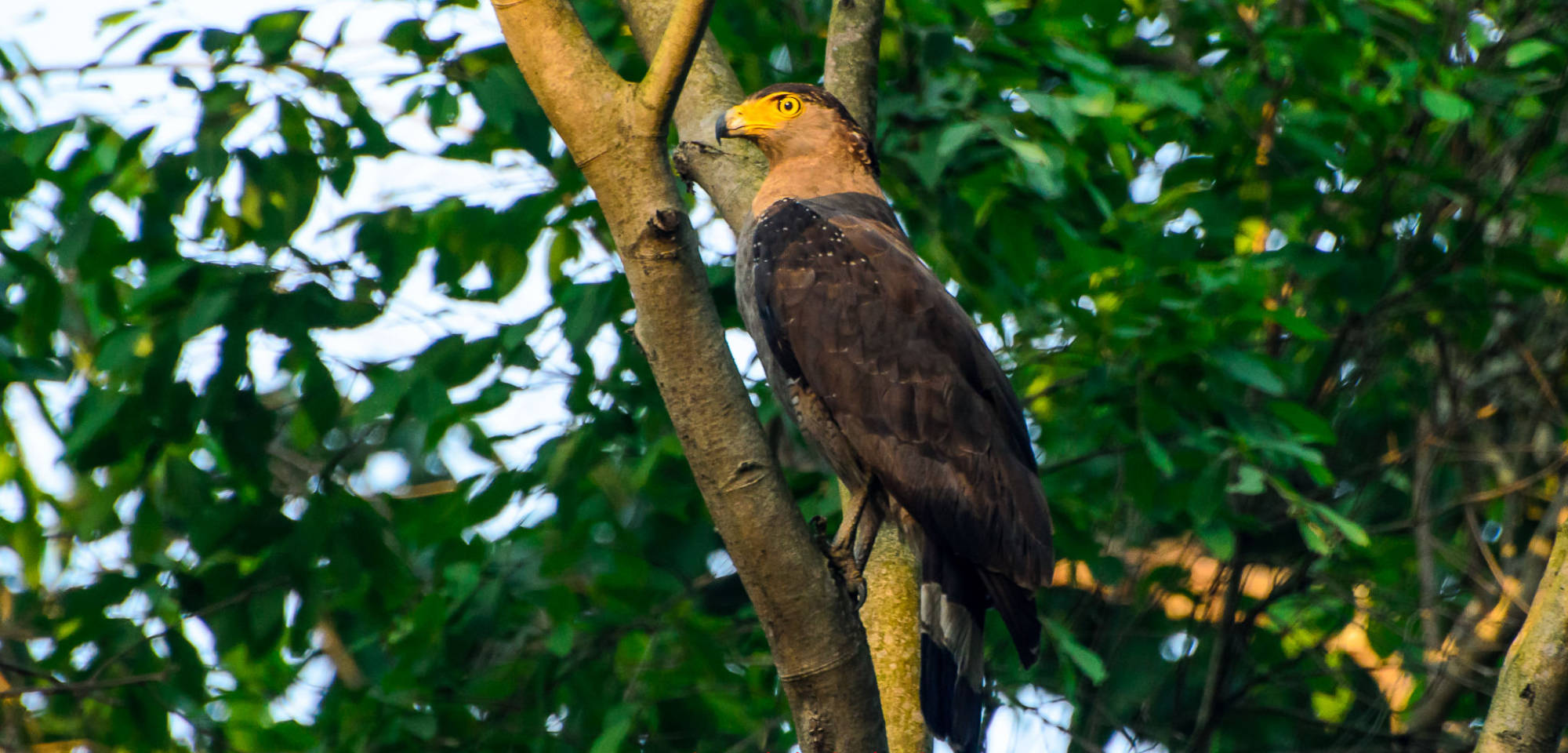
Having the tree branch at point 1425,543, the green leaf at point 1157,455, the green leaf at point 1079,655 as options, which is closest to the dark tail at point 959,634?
the green leaf at point 1079,655

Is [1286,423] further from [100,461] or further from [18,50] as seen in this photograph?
[18,50]

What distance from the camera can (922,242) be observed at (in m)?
3.98

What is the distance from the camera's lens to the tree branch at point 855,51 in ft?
9.96

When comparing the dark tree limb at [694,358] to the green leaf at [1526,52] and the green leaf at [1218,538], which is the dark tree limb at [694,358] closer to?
the green leaf at [1218,538]

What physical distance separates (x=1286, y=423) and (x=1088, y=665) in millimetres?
1015

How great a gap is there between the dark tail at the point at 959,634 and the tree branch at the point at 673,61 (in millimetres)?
1267

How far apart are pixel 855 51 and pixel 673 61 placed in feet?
3.65

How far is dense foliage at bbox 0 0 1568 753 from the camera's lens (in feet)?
11.4

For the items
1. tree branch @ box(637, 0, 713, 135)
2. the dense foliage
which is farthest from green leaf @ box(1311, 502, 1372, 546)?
tree branch @ box(637, 0, 713, 135)

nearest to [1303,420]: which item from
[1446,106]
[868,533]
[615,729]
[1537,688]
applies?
[1446,106]

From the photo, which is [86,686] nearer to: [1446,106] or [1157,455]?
[1157,455]

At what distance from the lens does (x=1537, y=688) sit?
84.8 inches

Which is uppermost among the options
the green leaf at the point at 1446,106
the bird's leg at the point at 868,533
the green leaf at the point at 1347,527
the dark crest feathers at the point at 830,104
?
the green leaf at the point at 1446,106

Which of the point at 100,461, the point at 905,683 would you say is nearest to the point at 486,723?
the point at 100,461
